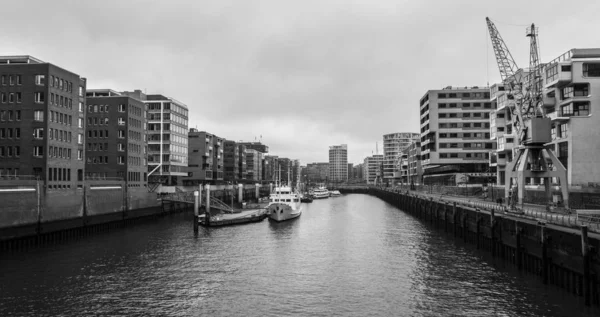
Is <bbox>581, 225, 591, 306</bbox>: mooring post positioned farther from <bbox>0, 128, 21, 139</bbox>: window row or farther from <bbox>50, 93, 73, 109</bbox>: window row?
<bbox>0, 128, 21, 139</bbox>: window row

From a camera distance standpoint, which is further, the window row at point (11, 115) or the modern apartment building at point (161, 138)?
the modern apartment building at point (161, 138)

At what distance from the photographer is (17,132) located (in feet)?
245

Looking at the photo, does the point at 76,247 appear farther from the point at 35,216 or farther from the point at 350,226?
the point at 350,226

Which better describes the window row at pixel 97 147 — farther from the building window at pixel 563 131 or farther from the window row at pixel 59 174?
the building window at pixel 563 131

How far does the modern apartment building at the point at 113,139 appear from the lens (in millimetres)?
108312

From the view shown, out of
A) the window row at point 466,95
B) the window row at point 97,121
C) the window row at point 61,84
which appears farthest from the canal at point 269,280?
the window row at point 466,95

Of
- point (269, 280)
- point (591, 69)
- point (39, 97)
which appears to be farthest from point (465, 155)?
point (39, 97)

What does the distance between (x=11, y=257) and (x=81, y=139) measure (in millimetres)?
40180

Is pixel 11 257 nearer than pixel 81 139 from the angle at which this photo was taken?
Yes

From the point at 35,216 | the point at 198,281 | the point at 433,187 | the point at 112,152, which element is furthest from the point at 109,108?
the point at 433,187

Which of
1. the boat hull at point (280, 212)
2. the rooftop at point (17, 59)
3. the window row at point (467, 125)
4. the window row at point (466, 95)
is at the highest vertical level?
the window row at point (466, 95)

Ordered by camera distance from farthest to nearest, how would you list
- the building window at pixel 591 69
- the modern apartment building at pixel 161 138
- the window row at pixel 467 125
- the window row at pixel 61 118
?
the window row at pixel 467 125, the modern apartment building at pixel 161 138, the building window at pixel 591 69, the window row at pixel 61 118

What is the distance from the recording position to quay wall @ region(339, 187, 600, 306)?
31.1 meters

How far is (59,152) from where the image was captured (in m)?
78.2
